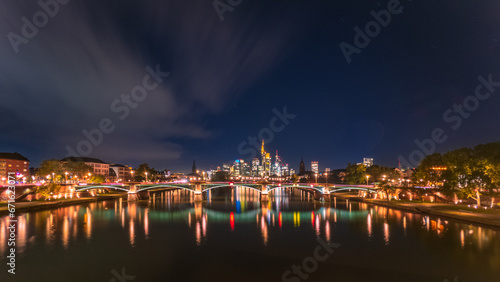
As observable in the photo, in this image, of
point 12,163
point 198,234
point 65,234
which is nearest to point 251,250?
point 198,234

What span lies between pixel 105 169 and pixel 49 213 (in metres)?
137

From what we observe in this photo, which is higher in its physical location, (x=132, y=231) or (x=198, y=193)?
(x=132, y=231)

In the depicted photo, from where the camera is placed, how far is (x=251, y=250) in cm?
3678

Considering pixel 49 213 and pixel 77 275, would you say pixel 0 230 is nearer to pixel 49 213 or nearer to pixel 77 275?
pixel 49 213

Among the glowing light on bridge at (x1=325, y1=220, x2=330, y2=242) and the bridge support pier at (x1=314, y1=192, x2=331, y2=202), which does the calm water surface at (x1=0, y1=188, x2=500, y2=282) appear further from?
the bridge support pier at (x1=314, y1=192, x2=331, y2=202)

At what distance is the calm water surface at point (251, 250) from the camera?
91.3ft

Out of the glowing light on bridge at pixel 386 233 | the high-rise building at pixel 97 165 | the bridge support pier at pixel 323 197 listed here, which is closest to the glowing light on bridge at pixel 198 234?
the glowing light on bridge at pixel 386 233

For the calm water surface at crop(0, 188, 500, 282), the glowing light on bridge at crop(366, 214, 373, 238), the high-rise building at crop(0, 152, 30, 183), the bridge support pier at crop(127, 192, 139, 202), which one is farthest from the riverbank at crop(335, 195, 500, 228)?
the high-rise building at crop(0, 152, 30, 183)

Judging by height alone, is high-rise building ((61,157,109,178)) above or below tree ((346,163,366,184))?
above

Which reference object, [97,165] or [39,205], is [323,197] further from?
[97,165]

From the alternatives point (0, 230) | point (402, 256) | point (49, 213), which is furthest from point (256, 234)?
point (49, 213)

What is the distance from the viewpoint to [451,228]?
46.8 meters

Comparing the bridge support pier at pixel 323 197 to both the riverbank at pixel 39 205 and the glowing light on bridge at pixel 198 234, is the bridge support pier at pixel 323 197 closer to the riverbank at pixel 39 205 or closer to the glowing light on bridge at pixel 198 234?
the glowing light on bridge at pixel 198 234

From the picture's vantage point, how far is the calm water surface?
27828 mm
